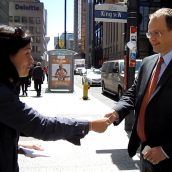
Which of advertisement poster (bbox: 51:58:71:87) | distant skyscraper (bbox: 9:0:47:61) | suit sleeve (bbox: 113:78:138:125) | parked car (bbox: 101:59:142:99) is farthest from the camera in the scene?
distant skyscraper (bbox: 9:0:47:61)

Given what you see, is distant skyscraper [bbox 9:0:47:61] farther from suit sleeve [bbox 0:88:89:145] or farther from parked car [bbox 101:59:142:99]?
suit sleeve [bbox 0:88:89:145]

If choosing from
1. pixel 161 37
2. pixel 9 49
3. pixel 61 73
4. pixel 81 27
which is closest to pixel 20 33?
pixel 9 49

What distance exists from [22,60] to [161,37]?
1116mm

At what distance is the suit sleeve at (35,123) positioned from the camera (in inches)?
58.7

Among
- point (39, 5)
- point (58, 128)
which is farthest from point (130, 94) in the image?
point (39, 5)

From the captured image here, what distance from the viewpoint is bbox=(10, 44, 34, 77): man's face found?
1.66 meters

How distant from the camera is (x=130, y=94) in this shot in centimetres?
248

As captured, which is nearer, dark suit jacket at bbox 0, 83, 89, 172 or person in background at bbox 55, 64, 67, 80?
dark suit jacket at bbox 0, 83, 89, 172

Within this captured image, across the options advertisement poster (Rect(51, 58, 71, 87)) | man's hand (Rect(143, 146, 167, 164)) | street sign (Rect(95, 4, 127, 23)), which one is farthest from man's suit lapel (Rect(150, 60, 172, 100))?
advertisement poster (Rect(51, 58, 71, 87))

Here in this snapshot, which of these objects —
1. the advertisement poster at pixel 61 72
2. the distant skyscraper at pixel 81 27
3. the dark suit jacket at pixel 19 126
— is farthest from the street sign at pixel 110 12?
the distant skyscraper at pixel 81 27

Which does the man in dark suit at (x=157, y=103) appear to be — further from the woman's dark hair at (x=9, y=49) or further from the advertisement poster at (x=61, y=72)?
the advertisement poster at (x=61, y=72)

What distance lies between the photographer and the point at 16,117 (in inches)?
59.2

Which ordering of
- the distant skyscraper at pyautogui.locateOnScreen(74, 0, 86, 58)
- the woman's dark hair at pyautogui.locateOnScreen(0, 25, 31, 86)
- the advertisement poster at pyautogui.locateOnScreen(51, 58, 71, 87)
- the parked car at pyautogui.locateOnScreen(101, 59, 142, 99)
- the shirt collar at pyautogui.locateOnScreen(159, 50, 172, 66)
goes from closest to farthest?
the woman's dark hair at pyautogui.locateOnScreen(0, 25, 31, 86)
the shirt collar at pyautogui.locateOnScreen(159, 50, 172, 66)
the parked car at pyautogui.locateOnScreen(101, 59, 142, 99)
the advertisement poster at pyautogui.locateOnScreen(51, 58, 71, 87)
the distant skyscraper at pyautogui.locateOnScreen(74, 0, 86, 58)

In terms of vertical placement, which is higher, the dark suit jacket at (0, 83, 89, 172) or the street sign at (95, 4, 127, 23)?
the street sign at (95, 4, 127, 23)
